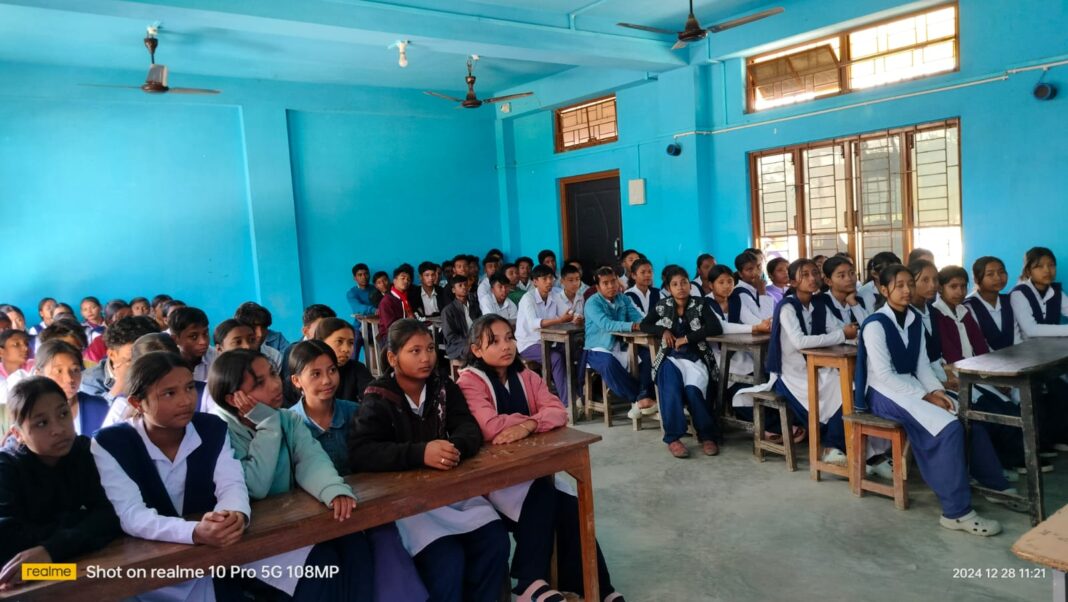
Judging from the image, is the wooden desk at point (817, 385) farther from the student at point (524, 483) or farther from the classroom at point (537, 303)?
the student at point (524, 483)

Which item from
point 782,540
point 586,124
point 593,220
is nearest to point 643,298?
point 782,540

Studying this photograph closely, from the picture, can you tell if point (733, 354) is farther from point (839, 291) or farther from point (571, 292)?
point (571, 292)

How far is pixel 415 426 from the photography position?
8.41 feet

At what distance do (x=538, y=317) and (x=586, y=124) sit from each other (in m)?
4.69

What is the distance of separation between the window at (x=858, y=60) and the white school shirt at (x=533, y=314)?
347cm

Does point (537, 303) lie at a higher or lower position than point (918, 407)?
higher

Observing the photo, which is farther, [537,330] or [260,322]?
[537,330]

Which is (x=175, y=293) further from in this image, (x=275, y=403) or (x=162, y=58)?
(x=275, y=403)

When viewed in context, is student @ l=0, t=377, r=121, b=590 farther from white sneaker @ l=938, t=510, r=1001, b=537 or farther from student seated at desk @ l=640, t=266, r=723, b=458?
student seated at desk @ l=640, t=266, r=723, b=458

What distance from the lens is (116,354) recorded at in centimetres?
341

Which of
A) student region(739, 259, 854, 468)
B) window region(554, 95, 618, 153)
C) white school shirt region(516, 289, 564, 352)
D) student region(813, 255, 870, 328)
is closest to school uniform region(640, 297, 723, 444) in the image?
student region(739, 259, 854, 468)

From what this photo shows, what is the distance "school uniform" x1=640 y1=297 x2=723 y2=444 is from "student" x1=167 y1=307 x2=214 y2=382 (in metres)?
2.88

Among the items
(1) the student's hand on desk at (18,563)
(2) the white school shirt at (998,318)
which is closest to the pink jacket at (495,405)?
(1) the student's hand on desk at (18,563)

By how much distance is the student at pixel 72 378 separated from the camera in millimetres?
2852
